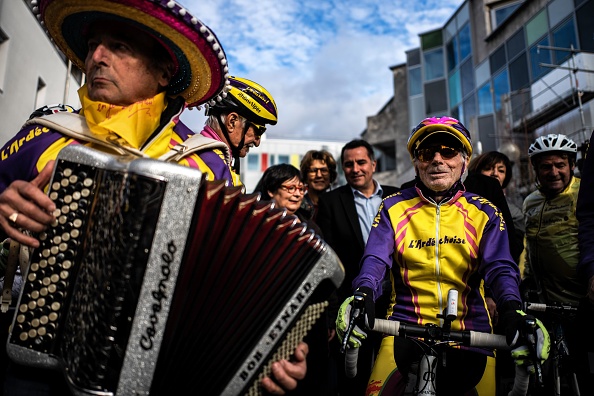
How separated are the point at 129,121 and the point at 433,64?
29145 millimetres

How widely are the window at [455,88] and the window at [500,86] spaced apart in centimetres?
361

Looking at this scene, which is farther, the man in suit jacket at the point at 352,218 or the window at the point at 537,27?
the window at the point at 537,27

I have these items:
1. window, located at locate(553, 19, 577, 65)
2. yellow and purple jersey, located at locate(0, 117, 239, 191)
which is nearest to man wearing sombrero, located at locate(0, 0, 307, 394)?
yellow and purple jersey, located at locate(0, 117, 239, 191)

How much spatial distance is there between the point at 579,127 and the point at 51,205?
17.5 metres

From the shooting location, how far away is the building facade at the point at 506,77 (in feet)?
52.8

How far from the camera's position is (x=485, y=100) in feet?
75.4

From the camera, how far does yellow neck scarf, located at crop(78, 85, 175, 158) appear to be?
1.78 meters

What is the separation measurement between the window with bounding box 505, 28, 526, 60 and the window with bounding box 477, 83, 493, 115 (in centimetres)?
195

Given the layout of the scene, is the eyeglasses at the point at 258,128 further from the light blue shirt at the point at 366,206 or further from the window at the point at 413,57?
the window at the point at 413,57

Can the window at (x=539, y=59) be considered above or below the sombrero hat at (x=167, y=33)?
above

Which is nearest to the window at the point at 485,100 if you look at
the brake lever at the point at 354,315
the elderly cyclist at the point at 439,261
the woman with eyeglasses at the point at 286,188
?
the woman with eyeglasses at the point at 286,188

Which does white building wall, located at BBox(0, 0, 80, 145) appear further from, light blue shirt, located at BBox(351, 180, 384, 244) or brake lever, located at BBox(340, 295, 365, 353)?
brake lever, located at BBox(340, 295, 365, 353)

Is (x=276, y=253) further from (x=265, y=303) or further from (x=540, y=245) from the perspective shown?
(x=540, y=245)

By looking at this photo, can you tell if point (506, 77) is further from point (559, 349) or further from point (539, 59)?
point (559, 349)
